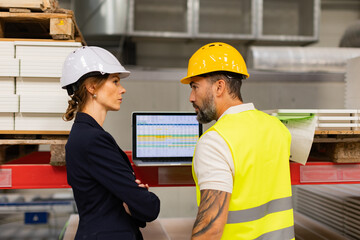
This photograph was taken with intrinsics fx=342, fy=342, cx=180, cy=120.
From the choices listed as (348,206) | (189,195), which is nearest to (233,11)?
(189,195)

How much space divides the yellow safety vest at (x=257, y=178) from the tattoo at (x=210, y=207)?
0.12m

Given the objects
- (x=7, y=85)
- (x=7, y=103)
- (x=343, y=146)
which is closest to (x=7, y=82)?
(x=7, y=85)

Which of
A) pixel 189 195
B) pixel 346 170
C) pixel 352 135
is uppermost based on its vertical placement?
pixel 352 135

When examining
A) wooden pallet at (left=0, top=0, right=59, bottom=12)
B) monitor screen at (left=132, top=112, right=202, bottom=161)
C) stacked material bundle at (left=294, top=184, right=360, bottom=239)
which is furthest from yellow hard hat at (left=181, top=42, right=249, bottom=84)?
stacked material bundle at (left=294, top=184, right=360, bottom=239)

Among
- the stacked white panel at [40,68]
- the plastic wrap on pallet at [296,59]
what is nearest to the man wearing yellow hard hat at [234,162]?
the stacked white panel at [40,68]

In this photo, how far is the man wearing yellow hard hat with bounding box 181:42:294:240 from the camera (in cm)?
154

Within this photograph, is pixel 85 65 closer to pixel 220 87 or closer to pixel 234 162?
pixel 220 87

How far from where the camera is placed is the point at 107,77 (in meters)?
1.90

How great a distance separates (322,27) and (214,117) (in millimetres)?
6771

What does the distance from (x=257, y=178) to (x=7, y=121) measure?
172cm

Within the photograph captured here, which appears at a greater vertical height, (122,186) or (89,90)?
(89,90)

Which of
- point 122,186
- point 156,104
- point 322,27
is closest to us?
point 122,186

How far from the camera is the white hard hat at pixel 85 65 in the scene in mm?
1834

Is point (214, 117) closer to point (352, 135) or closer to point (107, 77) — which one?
point (107, 77)
